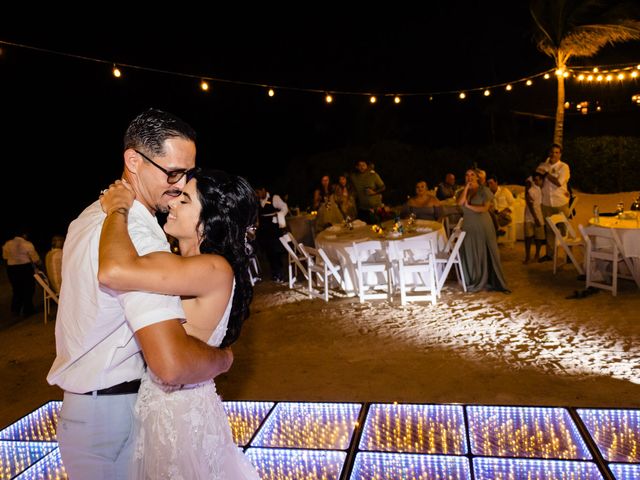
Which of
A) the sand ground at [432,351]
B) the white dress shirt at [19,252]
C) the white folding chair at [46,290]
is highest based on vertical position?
the white dress shirt at [19,252]

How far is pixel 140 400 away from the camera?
1.65m

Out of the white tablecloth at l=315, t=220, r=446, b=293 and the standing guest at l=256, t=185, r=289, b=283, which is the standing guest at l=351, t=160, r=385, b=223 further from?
the white tablecloth at l=315, t=220, r=446, b=293

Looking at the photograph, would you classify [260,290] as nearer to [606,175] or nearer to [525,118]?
[606,175]

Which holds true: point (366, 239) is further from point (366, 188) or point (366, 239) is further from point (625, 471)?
point (625, 471)

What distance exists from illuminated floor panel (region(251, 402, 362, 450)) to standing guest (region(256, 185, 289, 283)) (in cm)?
625

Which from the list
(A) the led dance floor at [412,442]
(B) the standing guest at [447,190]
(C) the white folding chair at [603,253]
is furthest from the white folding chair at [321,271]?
(A) the led dance floor at [412,442]

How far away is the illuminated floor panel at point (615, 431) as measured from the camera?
238 cm

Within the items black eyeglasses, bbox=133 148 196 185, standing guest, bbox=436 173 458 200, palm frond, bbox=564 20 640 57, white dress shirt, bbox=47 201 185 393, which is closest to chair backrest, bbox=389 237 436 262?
standing guest, bbox=436 173 458 200

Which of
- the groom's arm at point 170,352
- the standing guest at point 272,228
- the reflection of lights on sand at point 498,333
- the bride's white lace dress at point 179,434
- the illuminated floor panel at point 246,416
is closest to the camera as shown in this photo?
the groom's arm at point 170,352

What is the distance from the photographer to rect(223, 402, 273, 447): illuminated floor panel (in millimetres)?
2795

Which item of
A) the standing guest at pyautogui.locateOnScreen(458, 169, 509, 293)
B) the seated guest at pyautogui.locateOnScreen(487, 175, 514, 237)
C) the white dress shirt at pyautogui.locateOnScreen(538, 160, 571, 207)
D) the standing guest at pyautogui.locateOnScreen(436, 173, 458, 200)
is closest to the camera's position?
the standing guest at pyautogui.locateOnScreen(458, 169, 509, 293)

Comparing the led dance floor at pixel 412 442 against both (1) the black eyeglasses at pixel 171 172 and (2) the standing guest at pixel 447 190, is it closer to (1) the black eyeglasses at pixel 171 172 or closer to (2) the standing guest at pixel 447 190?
(1) the black eyeglasses at pixel 171 172

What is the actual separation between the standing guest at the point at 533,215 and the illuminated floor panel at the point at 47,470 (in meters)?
7.87

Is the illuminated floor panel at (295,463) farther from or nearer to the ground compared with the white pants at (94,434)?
nearer to the ground
